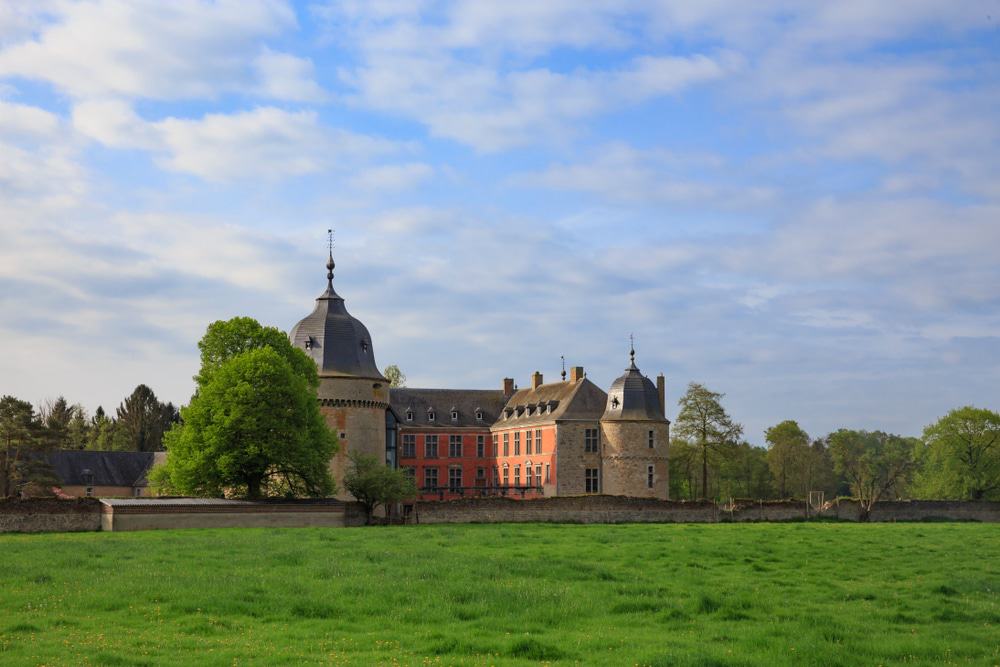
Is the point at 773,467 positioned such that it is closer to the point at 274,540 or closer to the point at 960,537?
the point at 960,537

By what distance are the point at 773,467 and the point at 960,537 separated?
1995 inches

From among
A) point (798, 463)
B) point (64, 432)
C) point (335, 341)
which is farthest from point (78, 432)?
point (798, 463)

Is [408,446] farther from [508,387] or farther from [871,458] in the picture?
[871,458]

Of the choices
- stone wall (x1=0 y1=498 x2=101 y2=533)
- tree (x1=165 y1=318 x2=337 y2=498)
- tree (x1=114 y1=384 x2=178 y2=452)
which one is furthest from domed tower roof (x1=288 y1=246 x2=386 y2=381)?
tree (x1=114 y1=384 x2=178 y2=452)

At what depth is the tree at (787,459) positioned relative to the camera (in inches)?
3465

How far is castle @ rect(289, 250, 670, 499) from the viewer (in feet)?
188

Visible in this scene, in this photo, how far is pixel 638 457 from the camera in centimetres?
6291

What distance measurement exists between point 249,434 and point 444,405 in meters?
34.7

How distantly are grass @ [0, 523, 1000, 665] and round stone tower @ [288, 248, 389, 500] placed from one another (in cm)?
2900

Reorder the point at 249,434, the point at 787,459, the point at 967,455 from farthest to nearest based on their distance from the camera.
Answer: the point at 787,459, the point at 967,455, the point at 249,434

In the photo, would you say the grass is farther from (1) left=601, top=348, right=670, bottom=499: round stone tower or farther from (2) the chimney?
(2) the chimney

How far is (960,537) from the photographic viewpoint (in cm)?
3800

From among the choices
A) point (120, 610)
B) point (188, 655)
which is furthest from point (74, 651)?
point (120, 610)

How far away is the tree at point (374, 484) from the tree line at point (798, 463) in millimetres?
24849
